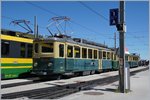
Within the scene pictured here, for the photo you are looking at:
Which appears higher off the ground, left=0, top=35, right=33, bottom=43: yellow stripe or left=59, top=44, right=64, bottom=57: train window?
left=0, top=35, right=33, bottom=43: yellow stripe

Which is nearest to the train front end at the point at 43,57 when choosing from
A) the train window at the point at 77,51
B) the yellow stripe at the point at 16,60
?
the yellow stripe at the point at 16,60

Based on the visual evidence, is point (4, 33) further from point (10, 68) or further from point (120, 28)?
point (120, 28)

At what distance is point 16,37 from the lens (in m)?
22.2

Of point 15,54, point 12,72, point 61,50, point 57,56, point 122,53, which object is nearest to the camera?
point 122,53

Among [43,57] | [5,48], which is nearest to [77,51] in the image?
[43,57]

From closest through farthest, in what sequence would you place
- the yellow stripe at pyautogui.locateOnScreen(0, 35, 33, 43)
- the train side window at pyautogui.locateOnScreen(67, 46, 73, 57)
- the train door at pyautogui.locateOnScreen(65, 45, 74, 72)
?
the yellow stripe at pyautogui.locateOnScreen(0, 35, 33, 43) → the train door at pyautogui.locateOnScreen(65, 45, 74, 72) → the train side window at pyautogui.locateOnScreen(67, 46, 73, 57)

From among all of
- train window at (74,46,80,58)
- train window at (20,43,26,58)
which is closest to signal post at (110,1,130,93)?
train window at (20,43,26,58)

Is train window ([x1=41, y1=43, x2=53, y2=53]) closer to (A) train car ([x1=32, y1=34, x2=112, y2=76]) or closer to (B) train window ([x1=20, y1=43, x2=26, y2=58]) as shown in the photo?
(A) train car ([x1=32, y1=34, x2=112, y2=76])

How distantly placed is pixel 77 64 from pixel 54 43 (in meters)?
3.77

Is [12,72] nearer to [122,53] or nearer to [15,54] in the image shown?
[15,54]

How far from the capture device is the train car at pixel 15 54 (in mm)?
20766

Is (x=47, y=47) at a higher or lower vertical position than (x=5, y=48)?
higher

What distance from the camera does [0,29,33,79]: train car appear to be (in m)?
20.8

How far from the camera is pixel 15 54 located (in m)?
22.0
